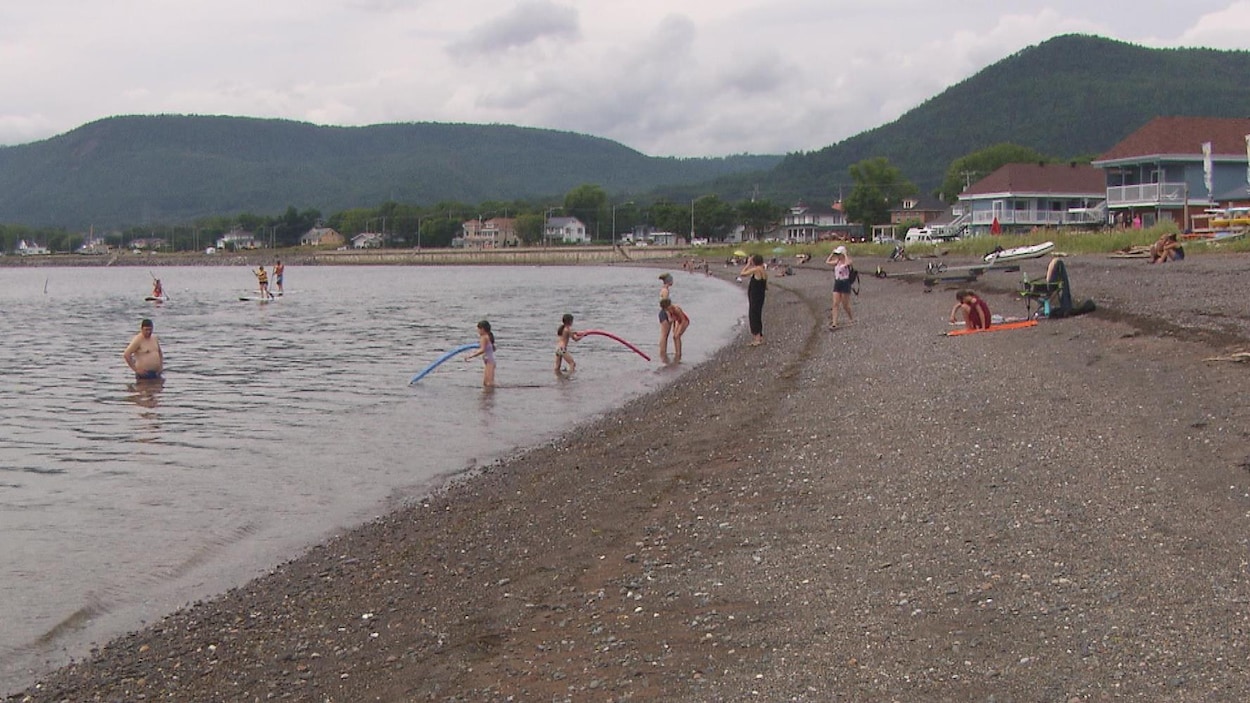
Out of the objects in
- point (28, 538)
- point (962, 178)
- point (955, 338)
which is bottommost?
point (28, 538)

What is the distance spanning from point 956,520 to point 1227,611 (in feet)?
6.78

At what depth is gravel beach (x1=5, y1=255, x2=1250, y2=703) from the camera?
531 centimetres

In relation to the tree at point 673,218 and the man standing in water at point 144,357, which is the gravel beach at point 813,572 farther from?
the tree at point 673,218

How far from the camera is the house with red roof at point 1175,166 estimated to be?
169 ft

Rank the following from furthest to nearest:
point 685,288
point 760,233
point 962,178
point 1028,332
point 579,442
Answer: point 760,233
point 962,178
point 685,288
point 1028,332
point 579,442

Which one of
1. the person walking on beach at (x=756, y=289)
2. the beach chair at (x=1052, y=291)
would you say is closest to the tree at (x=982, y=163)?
the person walking on beach at (x=756, y=289)

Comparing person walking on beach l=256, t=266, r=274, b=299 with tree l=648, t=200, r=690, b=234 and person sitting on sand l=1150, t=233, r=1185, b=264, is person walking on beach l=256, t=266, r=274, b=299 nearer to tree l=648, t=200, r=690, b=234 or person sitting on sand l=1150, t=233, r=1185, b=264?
person sitting on sand l=1150, t=233, r=1185, b=264

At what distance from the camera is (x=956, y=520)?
7.32 meters

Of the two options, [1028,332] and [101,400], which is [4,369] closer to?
[101,400]

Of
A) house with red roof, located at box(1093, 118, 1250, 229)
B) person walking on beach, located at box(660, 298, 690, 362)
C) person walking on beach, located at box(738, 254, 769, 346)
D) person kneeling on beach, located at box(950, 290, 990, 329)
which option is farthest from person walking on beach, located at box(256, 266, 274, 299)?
person kneeling on beach, located at box(950, 290, 990, 329)

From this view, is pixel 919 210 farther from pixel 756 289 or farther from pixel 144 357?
pixel 144 357

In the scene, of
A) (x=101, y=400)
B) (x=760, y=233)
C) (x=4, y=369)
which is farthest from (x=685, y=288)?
(x=760, y=233)

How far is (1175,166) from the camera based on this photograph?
5259 centimetres

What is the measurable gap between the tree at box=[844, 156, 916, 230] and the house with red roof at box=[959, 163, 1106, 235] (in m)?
53.4
